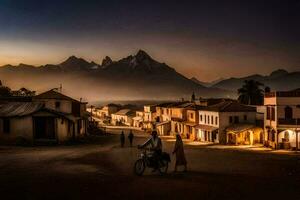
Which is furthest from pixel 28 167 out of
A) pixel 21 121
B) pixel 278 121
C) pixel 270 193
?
pixel 278 121

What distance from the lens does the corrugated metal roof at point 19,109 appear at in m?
42.3

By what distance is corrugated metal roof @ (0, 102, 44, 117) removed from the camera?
42300 mm

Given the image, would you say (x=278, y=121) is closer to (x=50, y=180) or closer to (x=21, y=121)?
(x=21, y=121)

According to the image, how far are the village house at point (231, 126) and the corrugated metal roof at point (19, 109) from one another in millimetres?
22839

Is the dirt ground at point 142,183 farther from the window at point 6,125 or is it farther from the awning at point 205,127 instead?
the awning at point 205,127

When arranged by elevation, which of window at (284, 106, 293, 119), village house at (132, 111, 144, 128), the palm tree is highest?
the palm tree

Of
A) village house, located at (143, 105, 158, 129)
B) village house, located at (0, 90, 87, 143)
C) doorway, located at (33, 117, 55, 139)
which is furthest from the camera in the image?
village house, located at (143, 105, 158, 129)

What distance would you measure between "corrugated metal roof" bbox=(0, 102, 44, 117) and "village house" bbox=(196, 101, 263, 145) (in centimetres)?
2284

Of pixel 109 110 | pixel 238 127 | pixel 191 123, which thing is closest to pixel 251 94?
pixel 191 123

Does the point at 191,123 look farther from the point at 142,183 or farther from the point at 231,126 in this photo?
the point at 142,183

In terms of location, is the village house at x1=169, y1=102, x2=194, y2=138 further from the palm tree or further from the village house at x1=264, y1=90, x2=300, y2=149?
the village house at x1=264, y1=90, x2=300, y2=149

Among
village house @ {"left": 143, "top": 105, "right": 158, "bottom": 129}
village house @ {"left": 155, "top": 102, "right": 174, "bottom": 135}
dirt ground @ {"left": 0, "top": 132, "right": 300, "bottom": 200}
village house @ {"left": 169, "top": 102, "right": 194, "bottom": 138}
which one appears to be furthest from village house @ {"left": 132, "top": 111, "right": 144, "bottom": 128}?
dirt ground @ {"left": 0, "top": 132, "right": 300, "bottom": 200}

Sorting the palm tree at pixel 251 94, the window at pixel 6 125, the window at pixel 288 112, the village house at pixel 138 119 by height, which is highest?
the palm tree at pixel 251 94

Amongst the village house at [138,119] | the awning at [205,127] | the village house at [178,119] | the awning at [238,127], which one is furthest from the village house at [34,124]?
the village house at [138,119]
